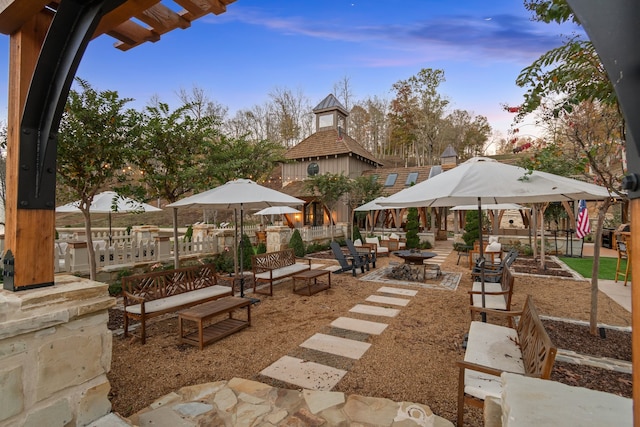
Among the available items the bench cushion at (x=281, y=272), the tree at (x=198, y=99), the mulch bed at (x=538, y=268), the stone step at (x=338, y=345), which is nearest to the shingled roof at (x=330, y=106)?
the tree at (x=198, y=99)

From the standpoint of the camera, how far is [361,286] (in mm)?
7574

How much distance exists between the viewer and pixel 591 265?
33.8 feet

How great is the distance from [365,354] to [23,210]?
11.9 ft

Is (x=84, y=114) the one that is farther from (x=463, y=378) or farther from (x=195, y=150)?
(x=463, y=378)

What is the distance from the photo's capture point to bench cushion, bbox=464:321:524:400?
2398 mm

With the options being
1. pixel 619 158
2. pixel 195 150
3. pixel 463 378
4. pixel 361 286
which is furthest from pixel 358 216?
pixel 463 378

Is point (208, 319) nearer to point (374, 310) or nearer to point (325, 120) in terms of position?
point (374, 310)

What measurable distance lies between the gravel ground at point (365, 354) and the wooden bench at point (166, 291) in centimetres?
40

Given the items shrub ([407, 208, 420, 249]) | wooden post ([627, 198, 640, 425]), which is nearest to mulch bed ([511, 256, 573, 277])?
shrub ([407, 208, 420, 249])

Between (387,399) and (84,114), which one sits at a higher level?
(84,114)

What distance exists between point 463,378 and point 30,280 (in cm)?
313

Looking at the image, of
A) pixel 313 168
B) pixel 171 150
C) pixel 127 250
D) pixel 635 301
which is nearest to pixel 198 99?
pixel 313 168

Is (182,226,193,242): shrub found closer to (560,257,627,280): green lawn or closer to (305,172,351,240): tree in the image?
(305,172,351,240): tree

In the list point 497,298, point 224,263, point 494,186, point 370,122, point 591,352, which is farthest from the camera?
point 370,122
